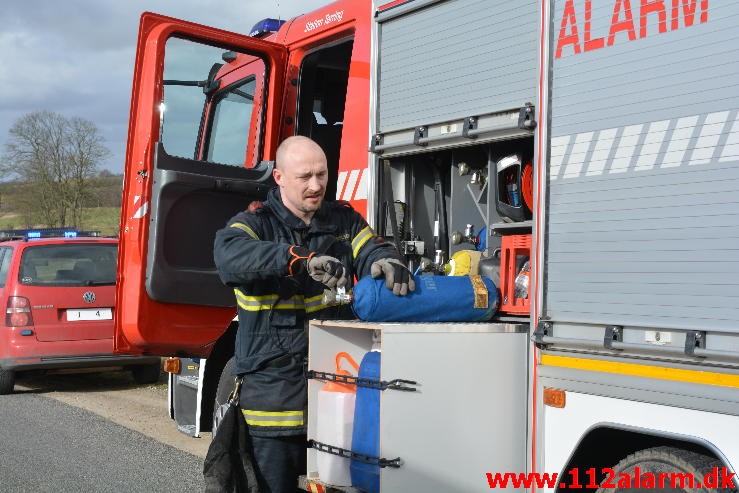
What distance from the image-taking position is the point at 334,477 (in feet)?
11.8

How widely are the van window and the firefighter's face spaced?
23.4ft

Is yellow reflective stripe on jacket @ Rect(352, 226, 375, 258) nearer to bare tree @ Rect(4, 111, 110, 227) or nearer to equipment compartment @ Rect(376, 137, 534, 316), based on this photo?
equipment compartment @ Rect(376, 137, 534, 316)

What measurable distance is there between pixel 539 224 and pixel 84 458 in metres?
4.33

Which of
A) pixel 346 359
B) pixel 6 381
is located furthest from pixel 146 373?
pixel 346 359

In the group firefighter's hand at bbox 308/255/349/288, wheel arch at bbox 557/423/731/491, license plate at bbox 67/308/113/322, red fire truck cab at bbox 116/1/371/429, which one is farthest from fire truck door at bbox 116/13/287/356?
license plate at bbox 67/308/113/322

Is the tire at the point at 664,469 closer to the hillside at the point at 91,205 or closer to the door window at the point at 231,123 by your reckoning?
the door window at the point at 231,123

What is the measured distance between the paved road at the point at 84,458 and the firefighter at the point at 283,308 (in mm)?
2278

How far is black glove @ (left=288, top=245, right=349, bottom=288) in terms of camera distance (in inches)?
123

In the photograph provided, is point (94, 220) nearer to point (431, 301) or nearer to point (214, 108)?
point (214, 108)

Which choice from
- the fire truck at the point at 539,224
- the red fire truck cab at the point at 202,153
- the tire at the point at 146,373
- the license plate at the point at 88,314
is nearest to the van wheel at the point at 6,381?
the license plate at the point at 88,314

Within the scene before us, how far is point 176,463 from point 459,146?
3538 mm

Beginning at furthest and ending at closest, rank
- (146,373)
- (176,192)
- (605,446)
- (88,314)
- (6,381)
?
(146,373) → (88,314) → (6,381) → (176,192) → (605,446)

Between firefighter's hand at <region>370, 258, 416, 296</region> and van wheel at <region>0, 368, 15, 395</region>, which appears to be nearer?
firefighter's hand at <region>370, 258, 416, 296</region>

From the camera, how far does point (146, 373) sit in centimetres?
1043
